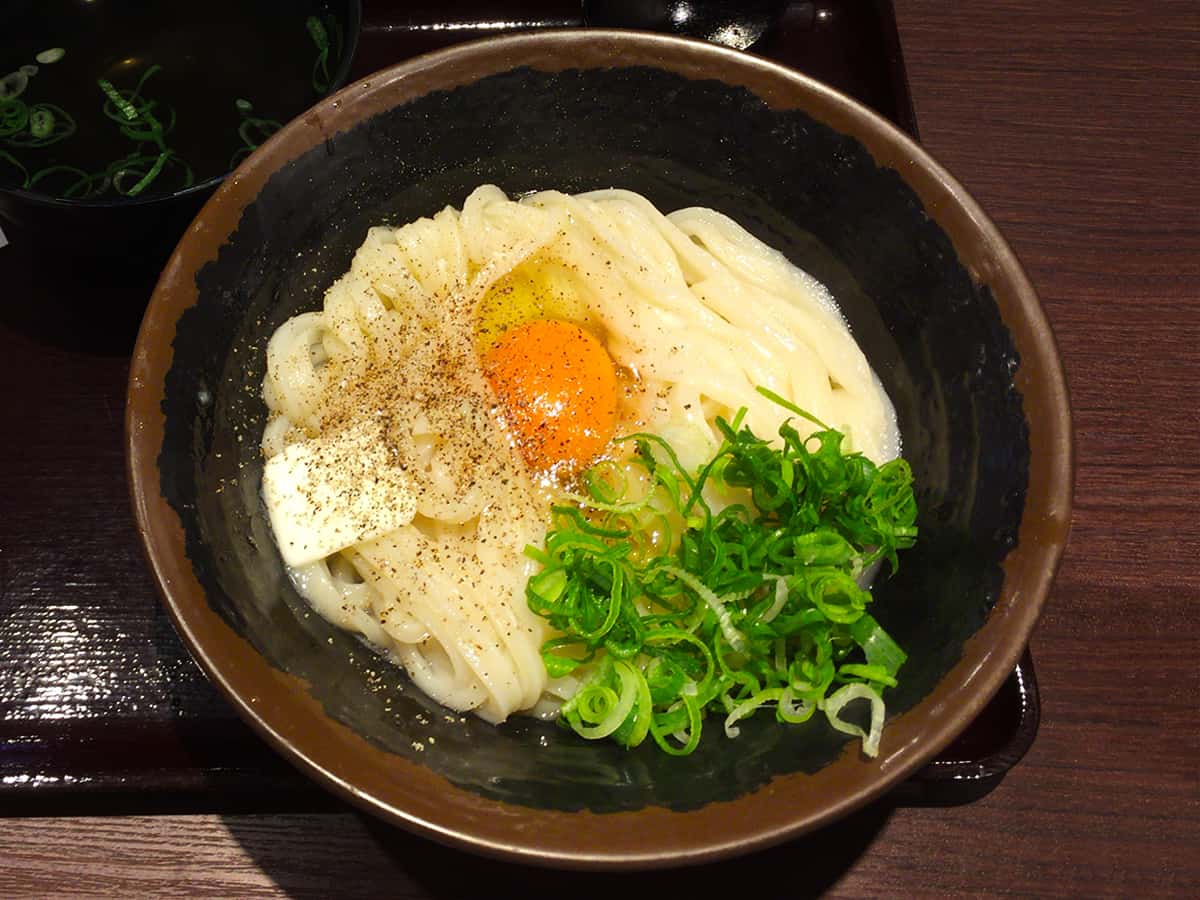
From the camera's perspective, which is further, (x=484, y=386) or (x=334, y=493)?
(x=484, y=386)

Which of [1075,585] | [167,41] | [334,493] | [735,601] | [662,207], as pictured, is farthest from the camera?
[167,41]

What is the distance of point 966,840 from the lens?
1853 millimetres

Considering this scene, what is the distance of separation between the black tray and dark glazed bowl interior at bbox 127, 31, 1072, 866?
31 centimetres

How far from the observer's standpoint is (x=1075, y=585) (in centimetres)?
211

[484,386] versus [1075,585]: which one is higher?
[484,386]

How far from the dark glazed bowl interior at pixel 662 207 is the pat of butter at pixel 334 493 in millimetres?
60

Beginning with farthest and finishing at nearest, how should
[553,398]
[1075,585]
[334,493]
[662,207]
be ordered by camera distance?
[662,207]
[1075,585]
[553,398]
[334,493]

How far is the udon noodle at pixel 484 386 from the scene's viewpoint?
1814 millimetres

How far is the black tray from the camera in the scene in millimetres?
1809

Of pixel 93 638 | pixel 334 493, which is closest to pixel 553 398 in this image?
pixel 334 493

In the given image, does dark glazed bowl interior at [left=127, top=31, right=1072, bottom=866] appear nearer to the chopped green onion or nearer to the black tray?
the chopped green onion

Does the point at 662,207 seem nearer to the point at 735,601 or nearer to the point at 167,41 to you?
the point at 735,601

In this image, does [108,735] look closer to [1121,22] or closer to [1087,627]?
[1087,627]

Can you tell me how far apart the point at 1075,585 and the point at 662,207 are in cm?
126
